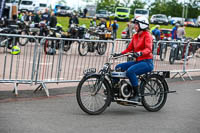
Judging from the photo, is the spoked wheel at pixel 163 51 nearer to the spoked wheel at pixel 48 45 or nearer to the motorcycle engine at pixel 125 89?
the spoked wheel at pixel 48 45

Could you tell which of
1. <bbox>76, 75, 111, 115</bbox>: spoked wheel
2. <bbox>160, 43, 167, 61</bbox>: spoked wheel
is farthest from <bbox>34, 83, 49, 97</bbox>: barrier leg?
<bbox>160, 43, 167, 61</bbox>: spoked wheel

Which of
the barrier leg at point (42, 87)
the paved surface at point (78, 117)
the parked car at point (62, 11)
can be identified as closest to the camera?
the paved surface at point (78, 117)

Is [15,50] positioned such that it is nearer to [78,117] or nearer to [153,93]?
[78,117]

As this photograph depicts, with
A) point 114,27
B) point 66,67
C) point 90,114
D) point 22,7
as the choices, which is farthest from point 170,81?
point 22,7

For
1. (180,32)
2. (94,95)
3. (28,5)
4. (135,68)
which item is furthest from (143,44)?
(28,5)

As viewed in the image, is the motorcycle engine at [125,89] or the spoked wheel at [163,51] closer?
the motorcycle engine at [125,89]

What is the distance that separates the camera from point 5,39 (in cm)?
1027

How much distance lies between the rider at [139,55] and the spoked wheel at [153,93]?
0.17 meters

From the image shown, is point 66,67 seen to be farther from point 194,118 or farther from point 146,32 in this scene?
point 194,118

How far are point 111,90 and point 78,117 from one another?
766 mm

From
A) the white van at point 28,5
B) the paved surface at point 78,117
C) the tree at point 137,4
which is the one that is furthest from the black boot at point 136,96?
the tree at point 137,4

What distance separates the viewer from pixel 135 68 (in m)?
8.49

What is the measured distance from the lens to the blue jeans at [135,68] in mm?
8445

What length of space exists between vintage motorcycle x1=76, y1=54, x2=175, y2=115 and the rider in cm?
9
